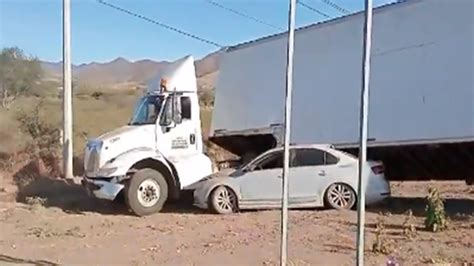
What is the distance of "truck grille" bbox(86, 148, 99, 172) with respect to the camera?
53.8ft

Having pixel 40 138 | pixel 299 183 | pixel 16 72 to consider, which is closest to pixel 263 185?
pixel 299 183

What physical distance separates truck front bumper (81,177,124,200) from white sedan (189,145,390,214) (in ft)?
5.53

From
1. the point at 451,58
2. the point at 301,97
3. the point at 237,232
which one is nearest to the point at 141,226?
the point at 237,232

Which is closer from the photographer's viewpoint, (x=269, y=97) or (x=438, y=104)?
(x=438, y=104)

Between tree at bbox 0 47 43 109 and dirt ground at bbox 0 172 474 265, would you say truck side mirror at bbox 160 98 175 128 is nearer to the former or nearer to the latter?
dirt ground at bbox 0 172 474 265

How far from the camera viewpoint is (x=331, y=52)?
16.6 metres

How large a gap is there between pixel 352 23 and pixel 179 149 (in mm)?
4591

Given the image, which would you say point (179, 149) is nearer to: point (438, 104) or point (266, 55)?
point (266, 55)

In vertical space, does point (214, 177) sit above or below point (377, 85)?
below

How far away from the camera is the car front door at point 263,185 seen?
611 inches

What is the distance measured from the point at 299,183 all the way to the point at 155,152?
3254 mm

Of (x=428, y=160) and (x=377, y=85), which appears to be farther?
(x=428, y=160)

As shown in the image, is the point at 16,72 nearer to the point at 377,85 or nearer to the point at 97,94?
the point at 97,94

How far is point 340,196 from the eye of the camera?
49.8 ft
